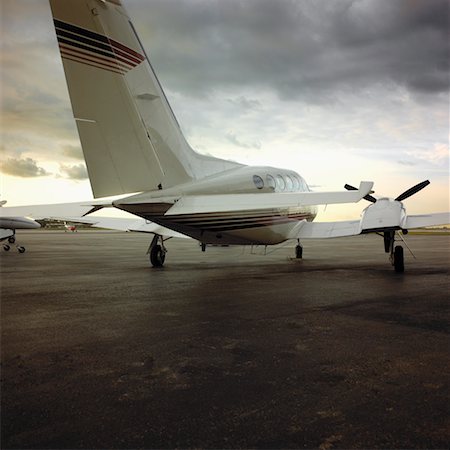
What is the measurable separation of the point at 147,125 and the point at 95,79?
1.63 m

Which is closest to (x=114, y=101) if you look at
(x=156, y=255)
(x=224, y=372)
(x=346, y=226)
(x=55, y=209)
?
(x=55, y=209)

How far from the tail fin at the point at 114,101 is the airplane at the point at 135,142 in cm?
2

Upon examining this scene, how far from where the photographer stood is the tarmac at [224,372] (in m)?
2.79

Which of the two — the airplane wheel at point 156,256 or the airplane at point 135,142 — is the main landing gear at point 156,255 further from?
the airplane at point 135,142

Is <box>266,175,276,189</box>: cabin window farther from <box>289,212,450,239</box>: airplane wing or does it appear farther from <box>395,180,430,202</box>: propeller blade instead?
<box>395,180,430,202</box>: propeller blade

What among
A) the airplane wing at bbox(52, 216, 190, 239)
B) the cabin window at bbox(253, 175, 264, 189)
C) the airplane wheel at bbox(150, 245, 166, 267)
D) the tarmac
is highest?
the cabin window at bbox(253, 175, 264, 189)

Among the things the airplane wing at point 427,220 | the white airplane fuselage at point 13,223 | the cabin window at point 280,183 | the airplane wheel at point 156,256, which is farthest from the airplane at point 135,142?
the white airplane fuselage at point 13,223

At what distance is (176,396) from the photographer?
3.39 m

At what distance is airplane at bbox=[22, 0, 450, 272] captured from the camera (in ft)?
31.7

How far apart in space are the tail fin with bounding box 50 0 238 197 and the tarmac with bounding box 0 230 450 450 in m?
3.63

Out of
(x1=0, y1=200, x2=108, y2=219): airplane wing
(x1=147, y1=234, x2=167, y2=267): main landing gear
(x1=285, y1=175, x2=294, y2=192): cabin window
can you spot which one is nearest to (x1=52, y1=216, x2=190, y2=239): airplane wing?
(x1=147, y1=234, x2=167, y2=267): main landing gear

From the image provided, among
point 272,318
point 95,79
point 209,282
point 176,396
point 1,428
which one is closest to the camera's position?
point 1,428

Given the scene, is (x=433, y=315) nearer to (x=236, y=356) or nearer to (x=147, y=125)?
(x=236, y=356)

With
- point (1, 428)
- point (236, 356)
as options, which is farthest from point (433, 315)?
point (1, 428)
